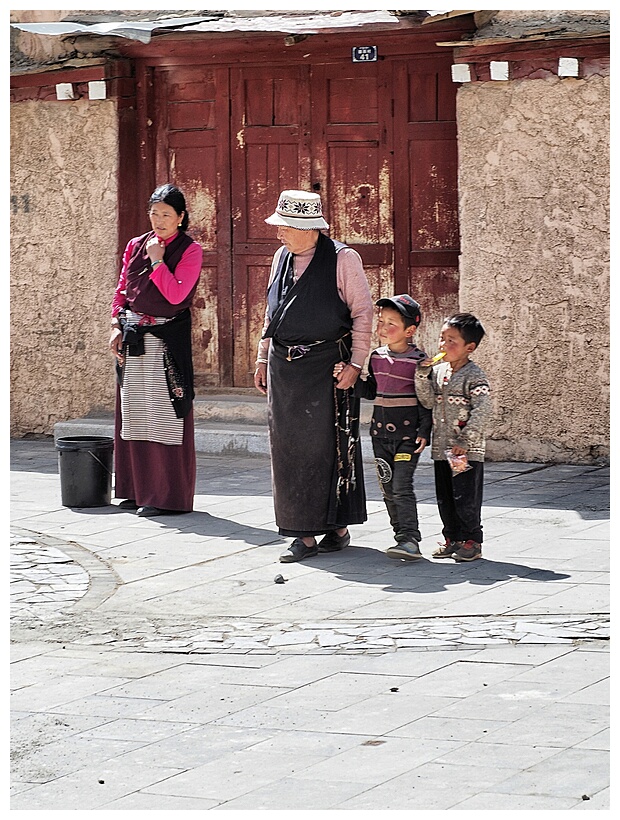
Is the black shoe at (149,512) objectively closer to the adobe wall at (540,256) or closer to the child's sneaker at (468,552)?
the child's sneaker at (468,552)

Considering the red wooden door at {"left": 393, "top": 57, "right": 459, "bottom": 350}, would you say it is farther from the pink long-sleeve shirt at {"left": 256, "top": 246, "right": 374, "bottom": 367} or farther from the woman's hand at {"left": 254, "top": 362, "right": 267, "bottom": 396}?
the pink long-sleeve shirt at {"left": 256, "top": 246, "right": 374, "bottom": 367}

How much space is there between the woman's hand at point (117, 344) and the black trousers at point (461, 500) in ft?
7.88

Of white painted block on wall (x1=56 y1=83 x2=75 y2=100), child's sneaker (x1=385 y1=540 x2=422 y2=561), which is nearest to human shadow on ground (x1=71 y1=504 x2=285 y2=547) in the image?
child's sneaker (x1=385 y1=540 x2=422 y2=561)

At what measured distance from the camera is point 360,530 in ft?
27.3

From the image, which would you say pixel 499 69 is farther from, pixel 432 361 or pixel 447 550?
pixel 447 550

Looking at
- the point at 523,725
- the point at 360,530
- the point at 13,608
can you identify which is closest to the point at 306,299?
the point at 360,530

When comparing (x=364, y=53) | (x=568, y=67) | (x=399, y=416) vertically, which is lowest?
(x=399, y=416)

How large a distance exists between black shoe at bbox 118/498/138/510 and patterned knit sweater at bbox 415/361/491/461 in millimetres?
2566

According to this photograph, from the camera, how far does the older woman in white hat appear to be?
7383 mm

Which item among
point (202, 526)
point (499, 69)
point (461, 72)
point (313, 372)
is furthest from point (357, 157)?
point (313, 372)

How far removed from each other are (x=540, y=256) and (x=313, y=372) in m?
3.31

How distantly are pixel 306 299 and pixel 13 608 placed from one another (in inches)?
82.8

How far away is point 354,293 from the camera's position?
7.41 metres

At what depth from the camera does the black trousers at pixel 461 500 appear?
7.27 metres
